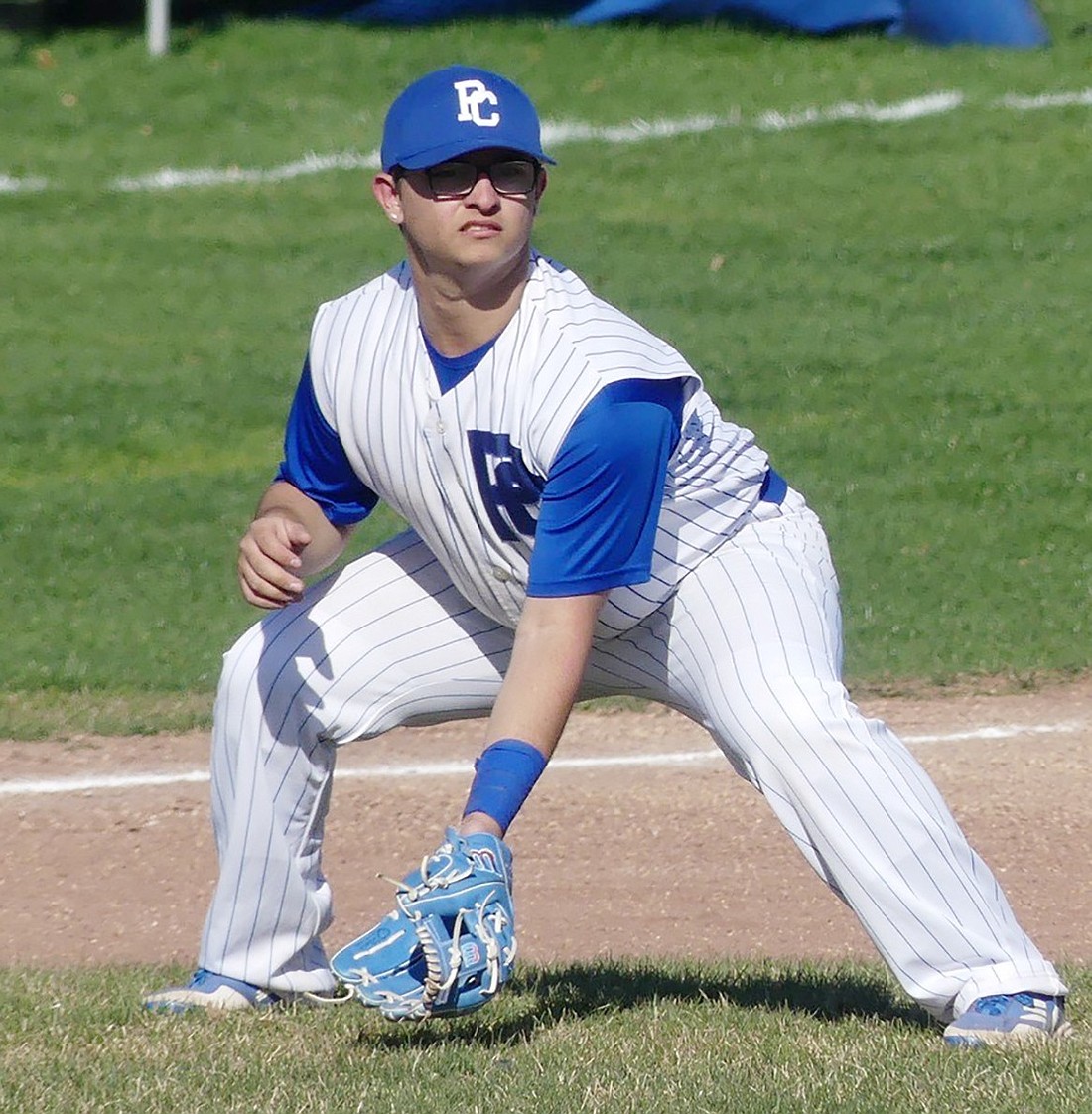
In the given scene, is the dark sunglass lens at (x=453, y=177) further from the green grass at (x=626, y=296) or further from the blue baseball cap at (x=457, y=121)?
the green grass at (x=626, y=296)

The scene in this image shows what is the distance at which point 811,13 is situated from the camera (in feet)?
48.6

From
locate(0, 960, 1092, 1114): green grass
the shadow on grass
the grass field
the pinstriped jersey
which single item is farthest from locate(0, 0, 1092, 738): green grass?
the pinstriped jersey

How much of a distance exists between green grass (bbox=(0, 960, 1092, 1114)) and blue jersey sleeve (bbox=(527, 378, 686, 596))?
2.67 feet

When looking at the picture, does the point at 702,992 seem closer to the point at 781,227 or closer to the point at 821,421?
the point at 821,421

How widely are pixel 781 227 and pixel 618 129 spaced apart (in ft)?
6.64

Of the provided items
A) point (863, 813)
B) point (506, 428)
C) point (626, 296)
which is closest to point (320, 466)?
point (506, 428)

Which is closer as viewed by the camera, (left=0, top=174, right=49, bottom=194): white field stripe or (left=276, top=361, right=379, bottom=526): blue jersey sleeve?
(left=276, top=361, right=379, bottom=526): blue jersey sleeve

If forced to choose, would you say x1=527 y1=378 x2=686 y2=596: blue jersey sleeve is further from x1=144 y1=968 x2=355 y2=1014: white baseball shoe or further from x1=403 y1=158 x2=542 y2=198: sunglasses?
x1=144 y1=968 x2=355 y2=1014: white baseball shoe

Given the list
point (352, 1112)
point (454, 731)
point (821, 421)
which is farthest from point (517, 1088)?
point (821, 421)

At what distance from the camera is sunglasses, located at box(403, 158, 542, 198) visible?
11.5ft

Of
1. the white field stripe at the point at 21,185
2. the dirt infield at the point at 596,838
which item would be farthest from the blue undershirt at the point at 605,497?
the white field stripe at the point at 21,185

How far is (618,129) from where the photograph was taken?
13688 millimetres

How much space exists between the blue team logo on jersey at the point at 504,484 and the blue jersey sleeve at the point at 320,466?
A: 1.39 feet

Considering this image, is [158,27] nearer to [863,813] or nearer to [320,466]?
[320,466]
